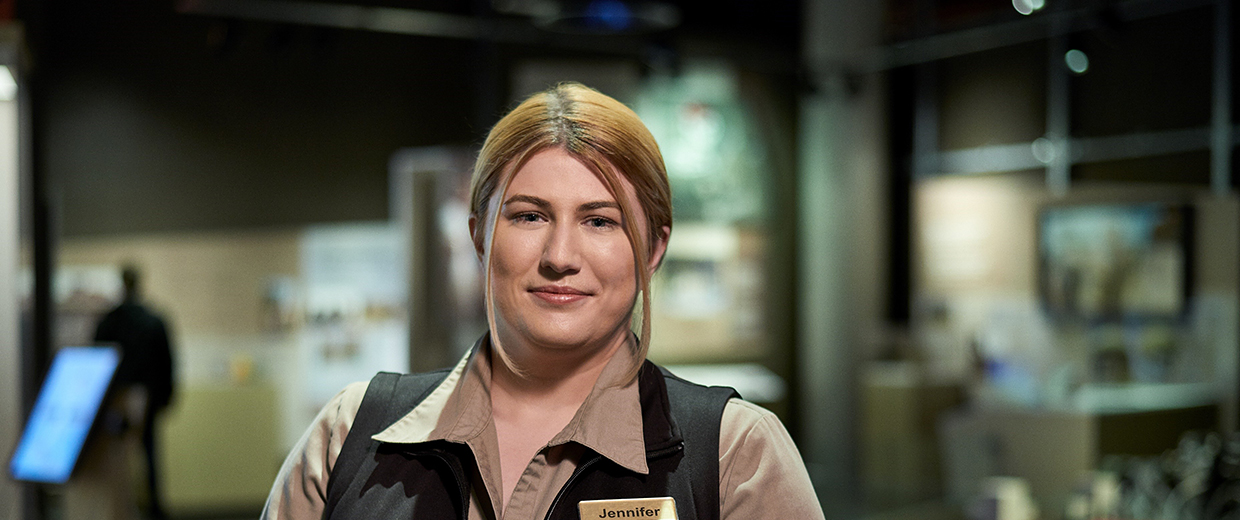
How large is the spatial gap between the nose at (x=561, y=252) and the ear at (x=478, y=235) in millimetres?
118

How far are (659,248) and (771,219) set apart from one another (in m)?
7.43

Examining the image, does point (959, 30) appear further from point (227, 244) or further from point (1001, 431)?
point (227, 244)

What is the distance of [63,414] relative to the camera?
3389 mm

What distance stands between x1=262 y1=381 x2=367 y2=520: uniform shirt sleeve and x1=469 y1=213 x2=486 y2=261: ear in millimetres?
245

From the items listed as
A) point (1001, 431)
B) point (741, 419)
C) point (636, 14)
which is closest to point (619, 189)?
point (741, 419)

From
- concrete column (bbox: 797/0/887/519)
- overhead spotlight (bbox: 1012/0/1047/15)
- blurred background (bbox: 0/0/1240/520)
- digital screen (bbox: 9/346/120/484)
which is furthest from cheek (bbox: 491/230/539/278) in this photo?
concrete column (bbox: 797/0/887/519)

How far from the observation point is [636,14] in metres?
Result: 6.11

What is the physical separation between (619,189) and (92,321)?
631 cm

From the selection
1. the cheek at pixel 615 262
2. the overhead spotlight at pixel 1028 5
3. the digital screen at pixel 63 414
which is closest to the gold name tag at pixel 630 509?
the cheek at pixel 615 262

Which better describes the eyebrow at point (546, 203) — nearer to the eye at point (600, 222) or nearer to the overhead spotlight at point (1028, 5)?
the eye at point (600, 222)

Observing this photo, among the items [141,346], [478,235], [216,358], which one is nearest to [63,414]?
[478,235]

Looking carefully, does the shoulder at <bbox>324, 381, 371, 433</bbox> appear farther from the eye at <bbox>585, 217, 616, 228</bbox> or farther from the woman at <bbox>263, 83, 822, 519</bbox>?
the eye at <bbox>585, 217, 616, 228</bbox>

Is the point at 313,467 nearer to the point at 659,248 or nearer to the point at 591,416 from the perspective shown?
the point at 591,416

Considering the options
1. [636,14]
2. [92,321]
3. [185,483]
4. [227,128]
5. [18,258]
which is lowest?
[185,483]
